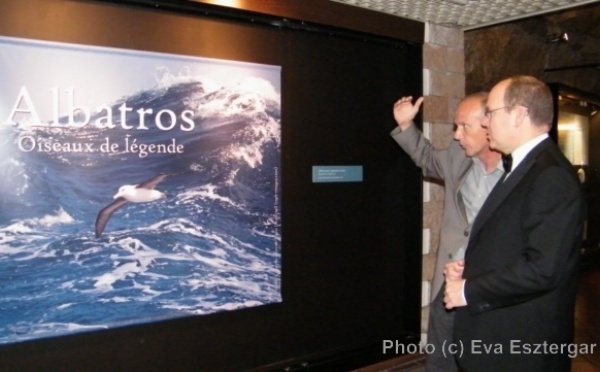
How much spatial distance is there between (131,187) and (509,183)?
1.73 metres

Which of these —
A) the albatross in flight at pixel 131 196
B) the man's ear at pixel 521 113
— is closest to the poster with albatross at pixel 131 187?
the albatross in flight at pixel 131 196

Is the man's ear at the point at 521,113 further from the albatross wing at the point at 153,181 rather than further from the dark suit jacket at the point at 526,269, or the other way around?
the albatross wing at the point at 153,181

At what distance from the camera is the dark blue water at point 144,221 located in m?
2.19

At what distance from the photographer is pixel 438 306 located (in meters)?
2.75

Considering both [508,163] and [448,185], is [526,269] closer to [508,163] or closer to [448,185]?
[508,163]

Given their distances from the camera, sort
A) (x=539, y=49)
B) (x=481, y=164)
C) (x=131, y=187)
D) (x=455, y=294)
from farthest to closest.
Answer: (x=539, y=49)
(x=481, y=164)
(x=131, y=187)
(x=455, y=294)

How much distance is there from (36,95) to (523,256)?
2122 mm

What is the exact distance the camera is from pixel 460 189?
2.74 metres

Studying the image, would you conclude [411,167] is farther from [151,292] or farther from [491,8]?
[151,292]

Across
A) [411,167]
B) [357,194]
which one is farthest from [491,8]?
[357,194]

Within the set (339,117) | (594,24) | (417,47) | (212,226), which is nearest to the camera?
(212,226)

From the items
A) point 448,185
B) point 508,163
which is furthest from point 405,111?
point 508,163

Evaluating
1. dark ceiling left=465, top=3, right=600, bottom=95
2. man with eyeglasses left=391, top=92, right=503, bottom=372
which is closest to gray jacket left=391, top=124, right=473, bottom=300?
man with eyeglasses left=391, top=92, right=503, bottom=372

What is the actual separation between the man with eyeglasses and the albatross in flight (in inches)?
61.5
